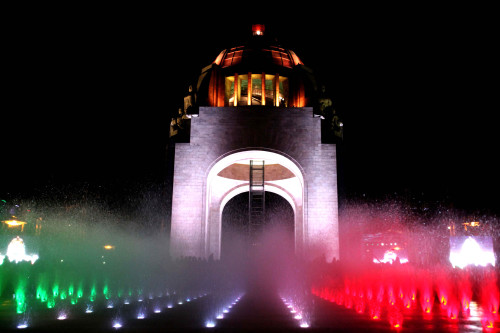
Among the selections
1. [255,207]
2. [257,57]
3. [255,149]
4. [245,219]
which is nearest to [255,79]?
[257,57]

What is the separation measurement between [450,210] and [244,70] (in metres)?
12.7

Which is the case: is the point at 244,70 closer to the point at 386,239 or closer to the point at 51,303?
the point at 51,303

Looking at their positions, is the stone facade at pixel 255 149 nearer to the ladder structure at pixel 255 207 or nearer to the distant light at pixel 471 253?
the ladder structure at pixel 255 207

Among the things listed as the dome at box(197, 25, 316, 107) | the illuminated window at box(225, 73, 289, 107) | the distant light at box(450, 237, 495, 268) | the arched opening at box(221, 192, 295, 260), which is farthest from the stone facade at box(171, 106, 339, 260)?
the arched opening at box(221, 192, 295, 260)

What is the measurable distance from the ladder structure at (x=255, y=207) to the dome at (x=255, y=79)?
349 cm

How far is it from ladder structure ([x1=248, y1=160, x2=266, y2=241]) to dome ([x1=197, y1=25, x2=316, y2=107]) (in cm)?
349

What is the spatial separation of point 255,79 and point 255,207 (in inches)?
241

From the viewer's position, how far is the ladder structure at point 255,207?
19398 millimetres

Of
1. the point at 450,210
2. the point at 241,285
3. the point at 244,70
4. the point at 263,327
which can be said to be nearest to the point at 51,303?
the point at 263,327

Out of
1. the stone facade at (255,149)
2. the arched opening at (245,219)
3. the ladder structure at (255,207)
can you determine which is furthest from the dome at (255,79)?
the arched opening at (245,219)

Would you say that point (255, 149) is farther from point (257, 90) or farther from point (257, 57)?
point (257, 57)

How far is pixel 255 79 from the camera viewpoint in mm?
20109

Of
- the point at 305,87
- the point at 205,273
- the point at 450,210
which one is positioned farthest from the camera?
the point at 450,210

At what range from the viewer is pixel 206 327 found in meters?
5.34
